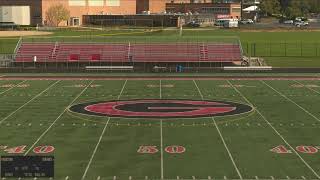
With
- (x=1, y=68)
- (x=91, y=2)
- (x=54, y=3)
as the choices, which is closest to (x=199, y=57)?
(x=1, y=68)

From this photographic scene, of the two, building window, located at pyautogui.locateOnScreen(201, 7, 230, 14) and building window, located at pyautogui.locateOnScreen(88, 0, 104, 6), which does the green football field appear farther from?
building window, located at pyautogui.locateOnScreen(201, 7, 230, 14)

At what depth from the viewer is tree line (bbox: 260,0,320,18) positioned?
164 meters

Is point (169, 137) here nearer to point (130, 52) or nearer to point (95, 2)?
point (130, 52)

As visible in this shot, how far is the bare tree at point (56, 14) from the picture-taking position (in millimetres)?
119094

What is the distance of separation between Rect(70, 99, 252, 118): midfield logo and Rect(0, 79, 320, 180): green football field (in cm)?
70

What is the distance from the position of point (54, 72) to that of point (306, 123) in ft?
82.8

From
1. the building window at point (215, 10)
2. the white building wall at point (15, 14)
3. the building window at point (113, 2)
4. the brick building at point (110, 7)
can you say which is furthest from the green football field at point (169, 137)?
the building window at point (215, 10)

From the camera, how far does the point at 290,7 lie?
167 meters

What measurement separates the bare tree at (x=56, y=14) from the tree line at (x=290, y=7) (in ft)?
224

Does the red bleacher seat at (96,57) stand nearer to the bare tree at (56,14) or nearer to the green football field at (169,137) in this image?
the green football field at (169,137)

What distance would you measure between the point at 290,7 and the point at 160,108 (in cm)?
14509

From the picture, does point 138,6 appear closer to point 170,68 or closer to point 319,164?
point 170,68

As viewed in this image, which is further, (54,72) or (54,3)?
(54,3)

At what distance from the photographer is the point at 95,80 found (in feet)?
134
